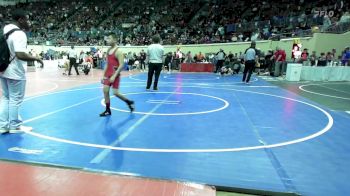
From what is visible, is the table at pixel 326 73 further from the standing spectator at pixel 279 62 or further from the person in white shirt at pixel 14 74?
the person in white shirt at pixel 14 74

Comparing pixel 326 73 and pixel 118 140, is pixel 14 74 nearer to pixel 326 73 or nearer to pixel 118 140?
pixel 118 140

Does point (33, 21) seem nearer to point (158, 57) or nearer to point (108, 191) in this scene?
point (158, 57)

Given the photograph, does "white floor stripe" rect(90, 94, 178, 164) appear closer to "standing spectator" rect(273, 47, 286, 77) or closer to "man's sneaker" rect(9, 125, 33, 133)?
"man's sneaker" rect(9, 125, 33, 133)

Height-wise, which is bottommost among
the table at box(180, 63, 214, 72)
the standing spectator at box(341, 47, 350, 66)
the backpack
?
the table at box(180, 63, 214, 72)

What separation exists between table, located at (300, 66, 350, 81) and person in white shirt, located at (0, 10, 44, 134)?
1366 centimetres

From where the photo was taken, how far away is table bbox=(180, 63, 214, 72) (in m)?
21.1

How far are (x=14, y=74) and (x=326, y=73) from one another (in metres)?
14.9

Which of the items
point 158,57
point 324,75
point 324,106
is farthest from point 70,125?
point 324,75

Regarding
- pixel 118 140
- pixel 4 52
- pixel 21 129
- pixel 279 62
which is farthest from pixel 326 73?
pixel 4 52

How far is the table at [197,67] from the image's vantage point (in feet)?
69.4

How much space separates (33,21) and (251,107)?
122 ft

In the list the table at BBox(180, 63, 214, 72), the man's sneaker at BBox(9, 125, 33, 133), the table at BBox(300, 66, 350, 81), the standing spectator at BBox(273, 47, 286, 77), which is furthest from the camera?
the table at BBox(180, 63, 214, 72)

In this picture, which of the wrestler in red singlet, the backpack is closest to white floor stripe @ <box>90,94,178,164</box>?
the wrestler in red singlet

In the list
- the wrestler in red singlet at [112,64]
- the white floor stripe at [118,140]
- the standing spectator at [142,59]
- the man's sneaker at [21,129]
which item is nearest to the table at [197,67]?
the standing spectator at [142,59]
